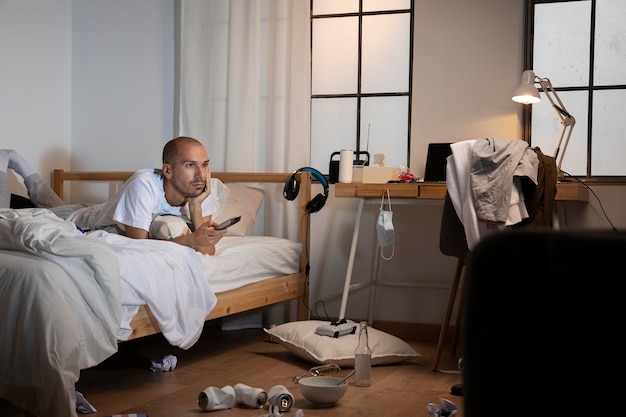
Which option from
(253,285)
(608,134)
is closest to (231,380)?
(253,285)

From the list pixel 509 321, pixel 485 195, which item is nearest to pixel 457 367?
pixel 485 195

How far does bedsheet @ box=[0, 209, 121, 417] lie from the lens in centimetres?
209

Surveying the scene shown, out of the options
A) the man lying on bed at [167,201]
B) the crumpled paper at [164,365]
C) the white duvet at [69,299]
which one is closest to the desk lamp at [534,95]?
the man lying on bed at [167,201]

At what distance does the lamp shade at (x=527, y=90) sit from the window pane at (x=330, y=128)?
990 mm

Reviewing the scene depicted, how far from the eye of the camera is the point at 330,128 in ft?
14.1

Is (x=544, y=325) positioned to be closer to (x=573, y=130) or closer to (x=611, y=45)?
(x=573, y=130)

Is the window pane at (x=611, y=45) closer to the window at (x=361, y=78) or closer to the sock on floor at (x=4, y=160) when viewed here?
the window at (x=361, y=78)

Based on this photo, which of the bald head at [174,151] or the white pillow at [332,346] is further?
the bald head at [174,151]

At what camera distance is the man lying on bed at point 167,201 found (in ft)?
10.2

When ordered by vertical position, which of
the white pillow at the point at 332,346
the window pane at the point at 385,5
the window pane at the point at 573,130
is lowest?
the white pillow at the point at 332,346

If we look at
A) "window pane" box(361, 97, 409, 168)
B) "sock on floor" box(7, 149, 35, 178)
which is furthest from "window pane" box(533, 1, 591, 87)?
"sock on floor" box(7, 149, 35, 178)

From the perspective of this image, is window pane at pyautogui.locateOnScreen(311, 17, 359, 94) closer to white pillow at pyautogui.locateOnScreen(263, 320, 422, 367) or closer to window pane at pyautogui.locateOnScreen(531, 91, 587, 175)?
window pane at pyautogui.locateOnScreen(531, 91, 587, 175)

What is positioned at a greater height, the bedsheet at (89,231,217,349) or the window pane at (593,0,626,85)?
the window pane at (593,0,626,85)

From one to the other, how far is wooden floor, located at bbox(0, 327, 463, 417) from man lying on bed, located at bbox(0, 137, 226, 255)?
1.72ft
